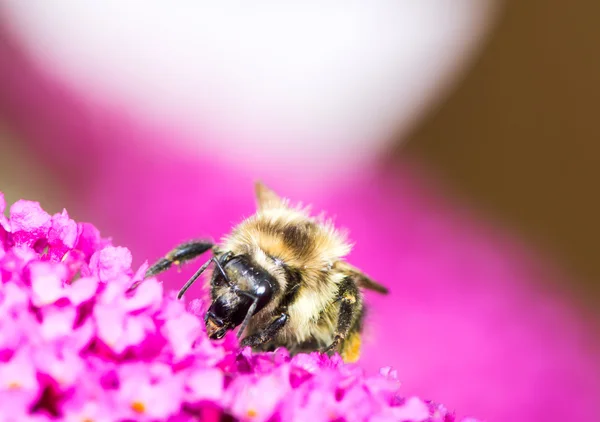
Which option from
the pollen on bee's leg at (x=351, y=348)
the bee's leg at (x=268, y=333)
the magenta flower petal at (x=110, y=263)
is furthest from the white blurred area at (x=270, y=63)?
the magenta flower petal at (x=110, y=263)

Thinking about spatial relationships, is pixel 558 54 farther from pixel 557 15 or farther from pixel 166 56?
pixel 166 56

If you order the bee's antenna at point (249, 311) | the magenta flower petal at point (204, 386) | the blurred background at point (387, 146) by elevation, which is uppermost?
the blurred background at point (387, 146)

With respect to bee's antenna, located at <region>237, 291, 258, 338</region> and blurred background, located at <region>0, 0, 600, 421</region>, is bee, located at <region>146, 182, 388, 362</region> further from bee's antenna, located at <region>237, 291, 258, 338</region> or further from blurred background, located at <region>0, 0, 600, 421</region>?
blurred background, located at <region>0, 0, 600, 421</region>

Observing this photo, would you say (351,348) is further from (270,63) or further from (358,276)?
(270,63)

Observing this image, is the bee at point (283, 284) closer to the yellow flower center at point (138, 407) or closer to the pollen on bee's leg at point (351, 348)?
the pollen on bee's leg at point (351, 348)

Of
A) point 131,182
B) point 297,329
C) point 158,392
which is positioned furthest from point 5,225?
point 131,182
